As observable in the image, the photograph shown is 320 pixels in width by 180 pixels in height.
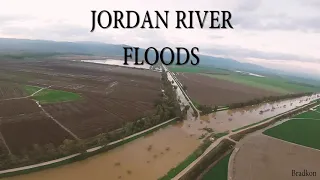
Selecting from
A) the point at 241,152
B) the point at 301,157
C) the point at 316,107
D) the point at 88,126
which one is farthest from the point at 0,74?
the point at 316,107

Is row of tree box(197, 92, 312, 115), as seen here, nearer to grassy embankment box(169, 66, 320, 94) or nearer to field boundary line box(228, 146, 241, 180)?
grassy embankment box(169, 66, 320, 94)

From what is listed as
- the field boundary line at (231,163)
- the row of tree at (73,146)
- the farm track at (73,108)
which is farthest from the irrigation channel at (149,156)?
the farm track at (73,108)

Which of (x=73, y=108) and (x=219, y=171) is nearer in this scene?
(x=219, y=171)

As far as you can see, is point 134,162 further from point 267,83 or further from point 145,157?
point 267,83

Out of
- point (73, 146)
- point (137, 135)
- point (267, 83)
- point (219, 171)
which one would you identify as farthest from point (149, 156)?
point (267, 83)

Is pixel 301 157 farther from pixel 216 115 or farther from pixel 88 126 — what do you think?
pixel 88 126

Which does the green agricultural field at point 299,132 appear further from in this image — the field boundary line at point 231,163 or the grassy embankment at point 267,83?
the grassy embankment at point 267,83
